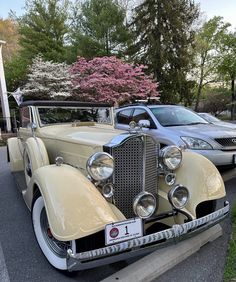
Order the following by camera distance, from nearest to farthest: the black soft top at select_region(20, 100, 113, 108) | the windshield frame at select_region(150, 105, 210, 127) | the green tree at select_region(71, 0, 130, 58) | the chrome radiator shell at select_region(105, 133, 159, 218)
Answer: the chrome radiator shell at select_region(105, 133, 159, 218) < the black soft top at select_region(20, 100, 113, 108) < the windshield frame at select_region(150, 105, 210, 127) < the green tree at select_region(71, 0, 130, 58)

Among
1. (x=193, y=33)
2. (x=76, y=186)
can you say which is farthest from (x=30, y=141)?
(x=193, y=33)

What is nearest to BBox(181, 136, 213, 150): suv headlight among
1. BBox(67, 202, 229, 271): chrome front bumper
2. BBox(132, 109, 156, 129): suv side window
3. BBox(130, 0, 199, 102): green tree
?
BBox(132, 109, 156, 129): suv side window

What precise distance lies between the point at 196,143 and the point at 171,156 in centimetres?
218

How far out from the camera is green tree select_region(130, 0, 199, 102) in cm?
1977

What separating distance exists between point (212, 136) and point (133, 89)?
453 inches

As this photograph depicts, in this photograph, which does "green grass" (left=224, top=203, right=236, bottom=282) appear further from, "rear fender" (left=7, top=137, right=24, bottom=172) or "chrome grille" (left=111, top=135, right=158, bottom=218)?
"rear fender" (left=7, top=137, right=24, bottom=172)

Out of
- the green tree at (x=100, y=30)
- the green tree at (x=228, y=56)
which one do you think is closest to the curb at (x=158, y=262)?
the green tree at (x=100, y=30)

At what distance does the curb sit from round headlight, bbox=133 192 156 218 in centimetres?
43

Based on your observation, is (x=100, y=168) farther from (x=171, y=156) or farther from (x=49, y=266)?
(x=49, y=266)

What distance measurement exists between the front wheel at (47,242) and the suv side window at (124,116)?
4.19m

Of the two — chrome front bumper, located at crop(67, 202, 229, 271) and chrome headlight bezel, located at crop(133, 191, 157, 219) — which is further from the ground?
chrome headlight bezel, located at crop(133, 191, 157, 219)

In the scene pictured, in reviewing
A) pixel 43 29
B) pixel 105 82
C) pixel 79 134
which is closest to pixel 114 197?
pixel 79 134

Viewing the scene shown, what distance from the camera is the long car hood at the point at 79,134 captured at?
9.09 ft

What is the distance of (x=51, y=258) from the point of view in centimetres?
236
